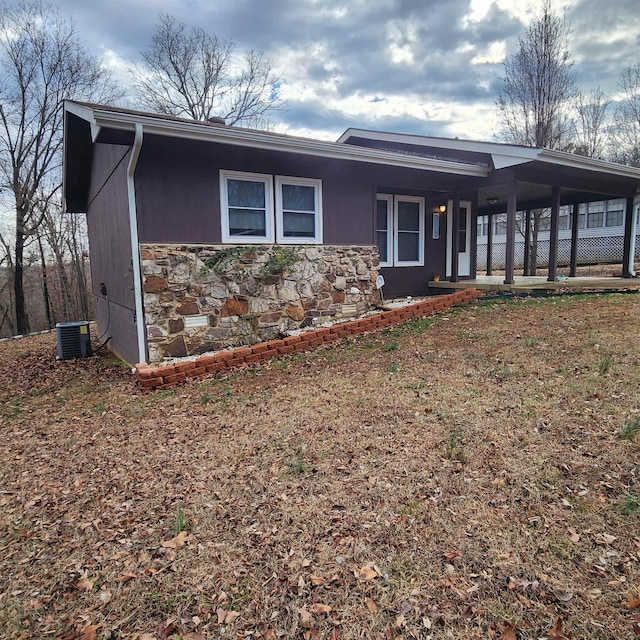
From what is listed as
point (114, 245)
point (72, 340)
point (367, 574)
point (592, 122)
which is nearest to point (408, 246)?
point (114, 245)

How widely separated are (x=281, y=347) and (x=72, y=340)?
476cm

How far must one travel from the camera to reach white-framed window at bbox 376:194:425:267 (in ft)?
29.2

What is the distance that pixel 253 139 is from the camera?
18.9 feet

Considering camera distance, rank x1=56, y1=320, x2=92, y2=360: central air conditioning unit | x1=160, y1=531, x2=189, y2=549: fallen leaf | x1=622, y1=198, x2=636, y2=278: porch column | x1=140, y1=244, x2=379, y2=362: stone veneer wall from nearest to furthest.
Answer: x1=160, y1=531, x2=189, y2=549: fallen leaf → x1=140, y1=244, x2=379, y2=362: stone veneer wall → x1=56, y1=320, x2=92, y2=360: central air conditioning unit → x1=622, y1=198, x2=636, y2=278: porch column

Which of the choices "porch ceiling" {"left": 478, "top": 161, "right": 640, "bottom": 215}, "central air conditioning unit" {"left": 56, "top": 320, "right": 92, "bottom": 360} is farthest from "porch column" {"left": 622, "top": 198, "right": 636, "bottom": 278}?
"central air conditioning unit" {"left": 56, "top": 320, "right": 92, "bottom": 360}

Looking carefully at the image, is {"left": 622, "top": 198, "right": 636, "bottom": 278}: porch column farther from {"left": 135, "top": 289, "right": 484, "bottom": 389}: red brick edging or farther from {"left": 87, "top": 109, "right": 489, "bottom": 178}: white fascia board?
{"left": 87, "top": 109, "right": 489, "bottom": 178}: white fascia board

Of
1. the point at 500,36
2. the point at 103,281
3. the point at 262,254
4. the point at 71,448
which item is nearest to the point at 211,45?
the point at 500,36

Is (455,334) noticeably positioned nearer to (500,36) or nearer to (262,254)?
(262,254)

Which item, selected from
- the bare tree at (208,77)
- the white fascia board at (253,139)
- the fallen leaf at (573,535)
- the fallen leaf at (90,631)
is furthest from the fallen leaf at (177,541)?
the bare tree at (208,77)

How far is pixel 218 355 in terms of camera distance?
5.83m

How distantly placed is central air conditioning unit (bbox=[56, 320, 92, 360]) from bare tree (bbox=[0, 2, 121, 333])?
8893mm

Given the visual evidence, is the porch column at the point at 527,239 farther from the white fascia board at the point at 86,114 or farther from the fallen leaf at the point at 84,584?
the fallen leaf at the point at 84,584

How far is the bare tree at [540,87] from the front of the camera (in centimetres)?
1360

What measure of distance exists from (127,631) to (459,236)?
1000 cm
